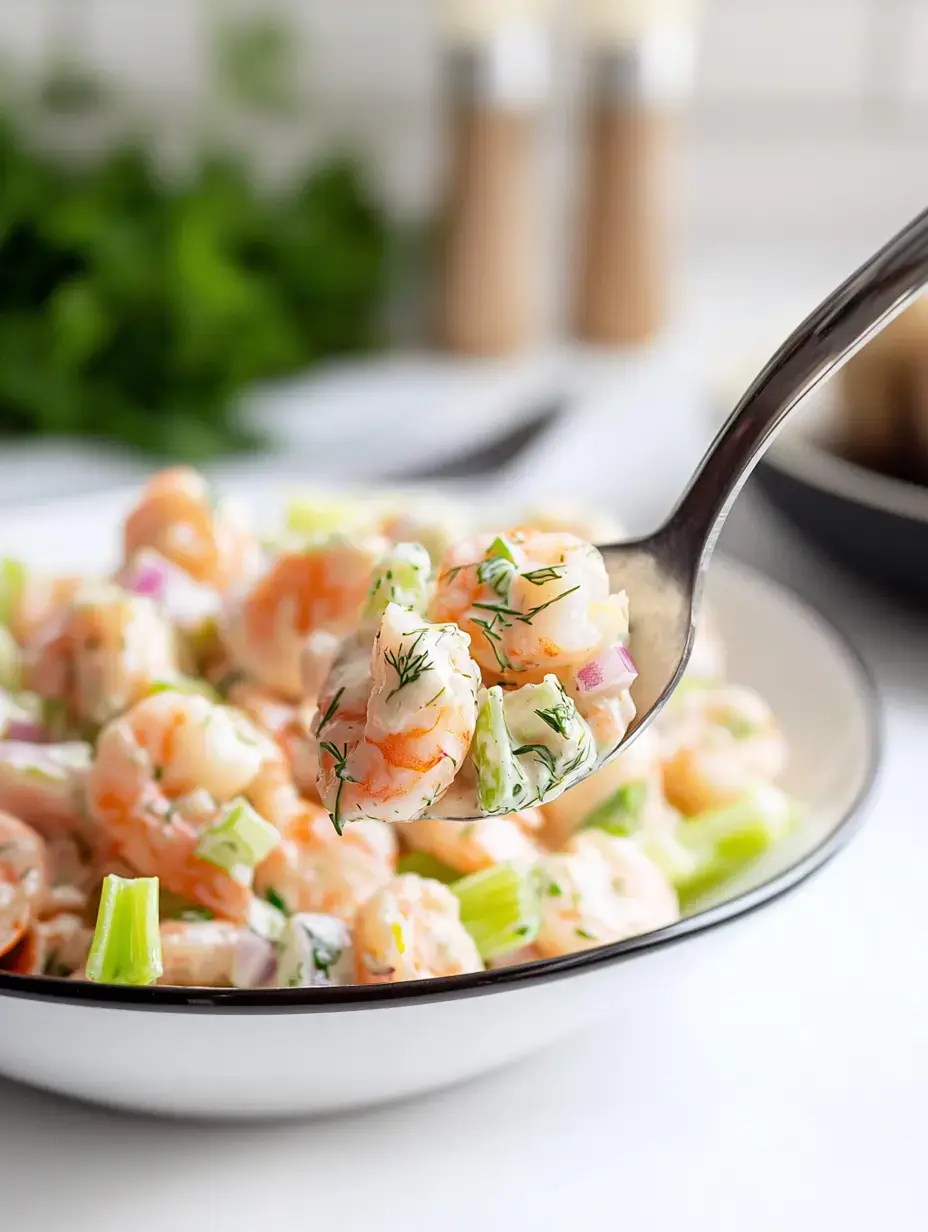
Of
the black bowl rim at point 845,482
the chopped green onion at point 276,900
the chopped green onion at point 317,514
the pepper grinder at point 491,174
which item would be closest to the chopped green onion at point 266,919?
the chopped green onion at point 276,900

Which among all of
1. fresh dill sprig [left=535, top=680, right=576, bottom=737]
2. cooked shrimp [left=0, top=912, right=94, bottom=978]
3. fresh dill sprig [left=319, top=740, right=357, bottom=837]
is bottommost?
cooked shrimp [left=0, top=912, right=94, bottom=978]

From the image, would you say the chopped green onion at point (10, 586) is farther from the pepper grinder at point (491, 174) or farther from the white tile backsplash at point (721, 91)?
the white tile backsplash at point (721, 91)

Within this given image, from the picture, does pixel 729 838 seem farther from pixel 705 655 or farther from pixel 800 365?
pixel 800 365

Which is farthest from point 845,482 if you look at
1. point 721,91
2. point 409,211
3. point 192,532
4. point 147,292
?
point 721,91

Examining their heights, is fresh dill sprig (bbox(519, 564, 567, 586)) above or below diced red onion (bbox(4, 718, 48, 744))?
above

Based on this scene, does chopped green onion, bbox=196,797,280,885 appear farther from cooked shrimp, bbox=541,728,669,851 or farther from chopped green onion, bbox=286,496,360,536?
chopped green onion, bbox=286,496,360,536

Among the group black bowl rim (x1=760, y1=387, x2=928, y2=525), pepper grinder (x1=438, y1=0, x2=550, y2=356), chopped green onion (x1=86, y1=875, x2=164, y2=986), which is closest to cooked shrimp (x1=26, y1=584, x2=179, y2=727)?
chopped green onion (x1=86, y1=875, x2=164, y2=986)

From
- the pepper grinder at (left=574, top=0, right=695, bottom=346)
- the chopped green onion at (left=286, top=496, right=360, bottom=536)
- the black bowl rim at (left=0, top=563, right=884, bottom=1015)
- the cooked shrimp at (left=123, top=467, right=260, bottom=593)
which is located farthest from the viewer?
the pepper grinder at (left=574, top=0, right=695, bottom=346)
